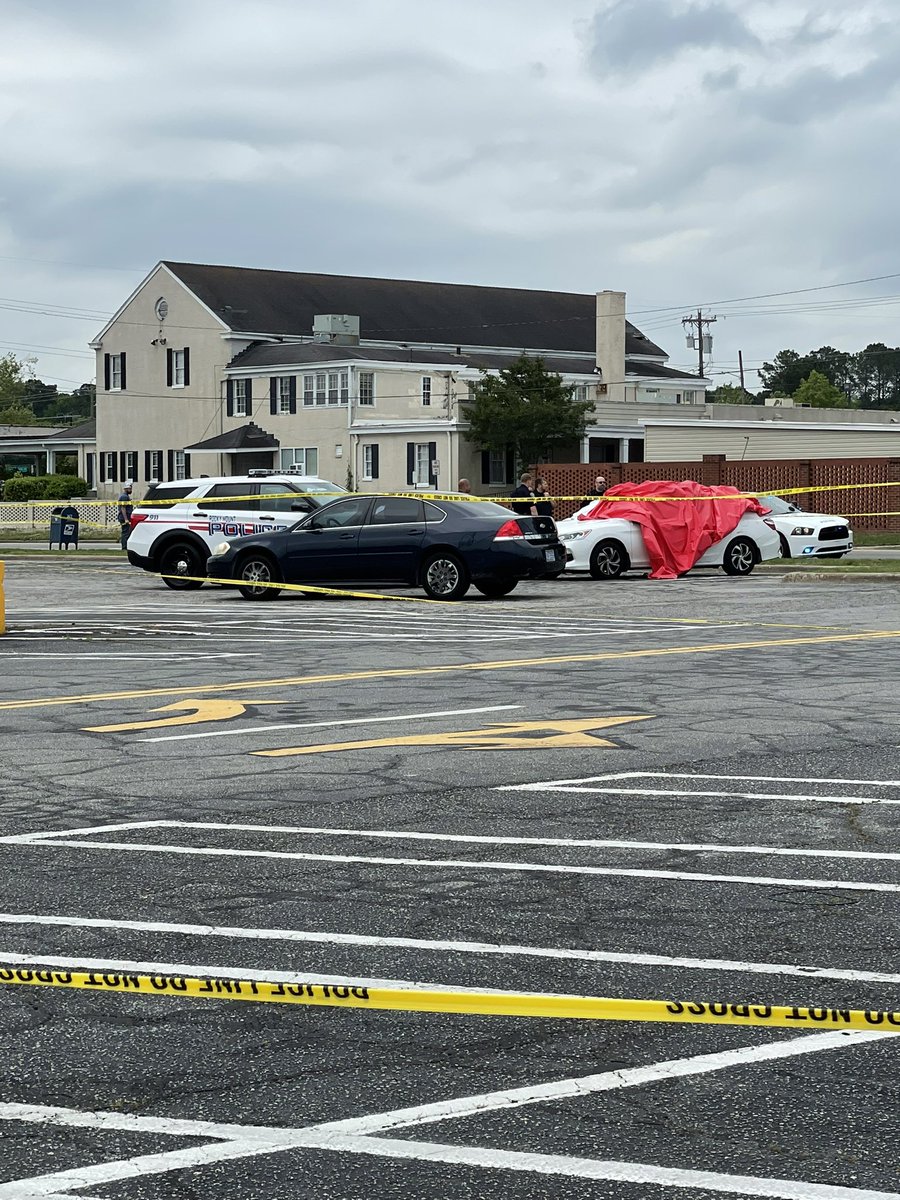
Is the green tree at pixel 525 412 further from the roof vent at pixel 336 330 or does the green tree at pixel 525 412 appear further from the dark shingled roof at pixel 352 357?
the roof vent at pixel 336 330

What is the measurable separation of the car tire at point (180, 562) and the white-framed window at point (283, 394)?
39.4m

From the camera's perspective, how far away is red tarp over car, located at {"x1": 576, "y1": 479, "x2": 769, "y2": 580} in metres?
28.8

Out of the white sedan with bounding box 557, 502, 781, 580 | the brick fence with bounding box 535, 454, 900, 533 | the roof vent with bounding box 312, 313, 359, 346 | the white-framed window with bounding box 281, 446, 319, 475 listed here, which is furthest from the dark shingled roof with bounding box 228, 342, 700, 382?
Result: the white sedan with bounding box 557, 502, 781, 580

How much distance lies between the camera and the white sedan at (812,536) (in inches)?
1289

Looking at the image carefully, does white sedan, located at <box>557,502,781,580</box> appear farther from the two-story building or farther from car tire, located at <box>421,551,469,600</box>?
the two-story building

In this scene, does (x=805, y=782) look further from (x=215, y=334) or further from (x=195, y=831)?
(x=215, y=334)

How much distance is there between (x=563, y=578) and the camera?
97.5ft

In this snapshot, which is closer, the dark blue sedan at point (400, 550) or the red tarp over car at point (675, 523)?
the dark blue sedan at point (400, 550)

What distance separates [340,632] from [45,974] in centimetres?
1359

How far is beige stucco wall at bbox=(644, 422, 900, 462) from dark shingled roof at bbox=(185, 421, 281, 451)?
701 inches

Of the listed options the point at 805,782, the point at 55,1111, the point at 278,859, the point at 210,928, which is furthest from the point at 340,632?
the point at 55,1111

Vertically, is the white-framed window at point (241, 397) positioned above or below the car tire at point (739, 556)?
above

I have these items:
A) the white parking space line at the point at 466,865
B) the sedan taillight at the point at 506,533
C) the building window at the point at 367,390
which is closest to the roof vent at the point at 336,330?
the building window at the point at 367,390

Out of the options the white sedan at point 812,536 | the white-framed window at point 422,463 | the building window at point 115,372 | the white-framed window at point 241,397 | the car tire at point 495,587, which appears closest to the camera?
the car tire at point 495,587
